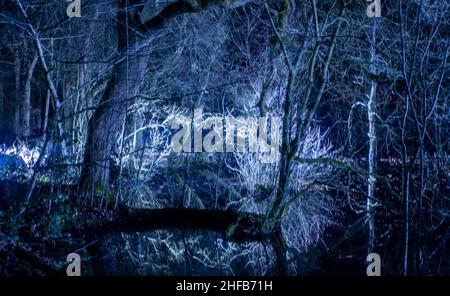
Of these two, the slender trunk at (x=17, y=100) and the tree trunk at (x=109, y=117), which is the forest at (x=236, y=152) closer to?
the tree trunk at (x=109, y=117)

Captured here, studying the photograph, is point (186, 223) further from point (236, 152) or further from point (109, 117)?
point (109, 117)

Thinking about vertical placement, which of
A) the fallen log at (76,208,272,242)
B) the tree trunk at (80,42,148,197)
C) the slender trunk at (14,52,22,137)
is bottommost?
the fallen log at (76,208,272,242)

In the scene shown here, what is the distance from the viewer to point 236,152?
1147 centimetres

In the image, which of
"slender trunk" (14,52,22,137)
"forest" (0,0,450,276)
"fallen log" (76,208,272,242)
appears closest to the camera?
"forest" (0,0,450,276)

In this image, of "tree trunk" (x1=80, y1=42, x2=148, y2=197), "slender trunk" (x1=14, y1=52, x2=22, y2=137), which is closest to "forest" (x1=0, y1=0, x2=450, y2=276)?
"tree trunk" (x1=80, y1=42, x2=148, y2=197)

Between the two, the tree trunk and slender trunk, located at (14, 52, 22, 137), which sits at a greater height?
slender trunk, located at (14, 52, 22, 137)

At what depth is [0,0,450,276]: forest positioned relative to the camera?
805 cm

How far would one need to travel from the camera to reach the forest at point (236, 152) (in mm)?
8055

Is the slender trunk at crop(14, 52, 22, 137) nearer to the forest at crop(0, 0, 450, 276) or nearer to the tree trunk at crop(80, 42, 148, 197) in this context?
the forest at crop(0, 0, 450, 276)

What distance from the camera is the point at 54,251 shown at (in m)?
8.17

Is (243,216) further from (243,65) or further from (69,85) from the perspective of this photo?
(69,85)

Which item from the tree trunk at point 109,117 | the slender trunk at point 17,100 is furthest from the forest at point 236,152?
the slender trunk at point 17,100

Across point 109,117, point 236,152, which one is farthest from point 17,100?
point 236,152
